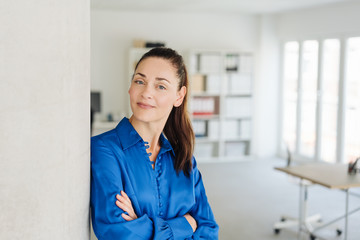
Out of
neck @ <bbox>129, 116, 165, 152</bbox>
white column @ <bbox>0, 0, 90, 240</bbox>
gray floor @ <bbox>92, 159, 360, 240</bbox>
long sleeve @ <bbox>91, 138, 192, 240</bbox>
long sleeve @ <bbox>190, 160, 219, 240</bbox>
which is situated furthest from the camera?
gray floor @ <bbox>92, 159, 360, 240</bbox>

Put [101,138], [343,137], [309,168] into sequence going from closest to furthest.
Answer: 1. [101,138]
2. [309,168]
3. [343,137]

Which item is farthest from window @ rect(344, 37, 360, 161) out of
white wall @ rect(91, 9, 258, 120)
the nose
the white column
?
the white column

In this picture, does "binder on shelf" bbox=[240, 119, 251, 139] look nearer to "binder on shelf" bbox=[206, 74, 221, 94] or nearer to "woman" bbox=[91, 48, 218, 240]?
"binder on shelf" bbox=[206, 74, 221, 94]

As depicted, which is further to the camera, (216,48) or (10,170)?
(216,48)

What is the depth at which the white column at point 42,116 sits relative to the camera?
941mm

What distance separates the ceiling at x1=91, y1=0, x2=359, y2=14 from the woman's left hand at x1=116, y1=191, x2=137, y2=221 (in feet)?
18.2

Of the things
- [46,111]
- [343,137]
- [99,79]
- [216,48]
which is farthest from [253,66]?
[46,111]

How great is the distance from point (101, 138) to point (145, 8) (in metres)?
6.34

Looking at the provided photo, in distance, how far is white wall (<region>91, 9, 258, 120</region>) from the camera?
25.4 ft

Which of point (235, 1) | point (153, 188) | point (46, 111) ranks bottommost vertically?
point (153, 188)

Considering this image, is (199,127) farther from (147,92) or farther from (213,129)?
(147,92)

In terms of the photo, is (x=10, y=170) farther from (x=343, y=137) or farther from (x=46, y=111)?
(x=343, y=137)

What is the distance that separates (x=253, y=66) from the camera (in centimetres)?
822

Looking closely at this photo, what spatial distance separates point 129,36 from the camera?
7.85 metres
